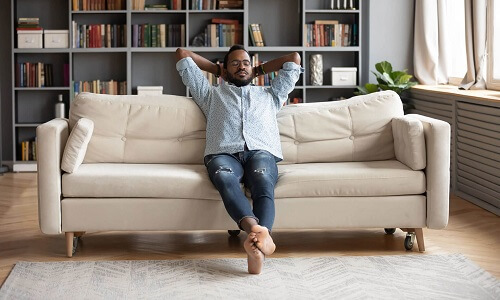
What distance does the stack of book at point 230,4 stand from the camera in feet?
24.2

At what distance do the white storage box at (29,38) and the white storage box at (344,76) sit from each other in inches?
105

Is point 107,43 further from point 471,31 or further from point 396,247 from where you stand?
point 396,247

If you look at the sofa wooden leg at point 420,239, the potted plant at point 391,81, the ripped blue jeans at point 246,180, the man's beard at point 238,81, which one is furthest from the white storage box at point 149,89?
the sofa wooden leg at point 420,239

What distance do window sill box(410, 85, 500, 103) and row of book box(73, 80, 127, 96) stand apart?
2606mm

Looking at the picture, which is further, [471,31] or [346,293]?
[471,31]

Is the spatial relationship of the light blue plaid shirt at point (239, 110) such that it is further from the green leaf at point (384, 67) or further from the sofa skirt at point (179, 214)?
the green leaf at point (384, 67)

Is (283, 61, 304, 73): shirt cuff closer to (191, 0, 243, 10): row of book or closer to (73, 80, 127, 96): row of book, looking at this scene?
(191, 0, 243, 10): row of book

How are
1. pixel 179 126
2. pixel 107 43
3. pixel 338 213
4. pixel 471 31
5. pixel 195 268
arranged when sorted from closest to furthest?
pixel 195 268 → pixel 338 213 → pixel 179 126 → pixel 471 31 → pixel 107 43

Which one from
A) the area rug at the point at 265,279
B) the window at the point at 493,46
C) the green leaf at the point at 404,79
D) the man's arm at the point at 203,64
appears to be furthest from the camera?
the green leaf at the point at 404,79

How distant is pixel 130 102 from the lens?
15.2 ft

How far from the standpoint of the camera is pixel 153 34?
741 centimetres

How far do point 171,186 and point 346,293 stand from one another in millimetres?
1085

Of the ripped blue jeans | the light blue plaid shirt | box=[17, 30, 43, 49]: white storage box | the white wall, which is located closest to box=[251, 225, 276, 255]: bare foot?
the ripped blue jeans

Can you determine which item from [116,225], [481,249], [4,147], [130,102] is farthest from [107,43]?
[481,249]
